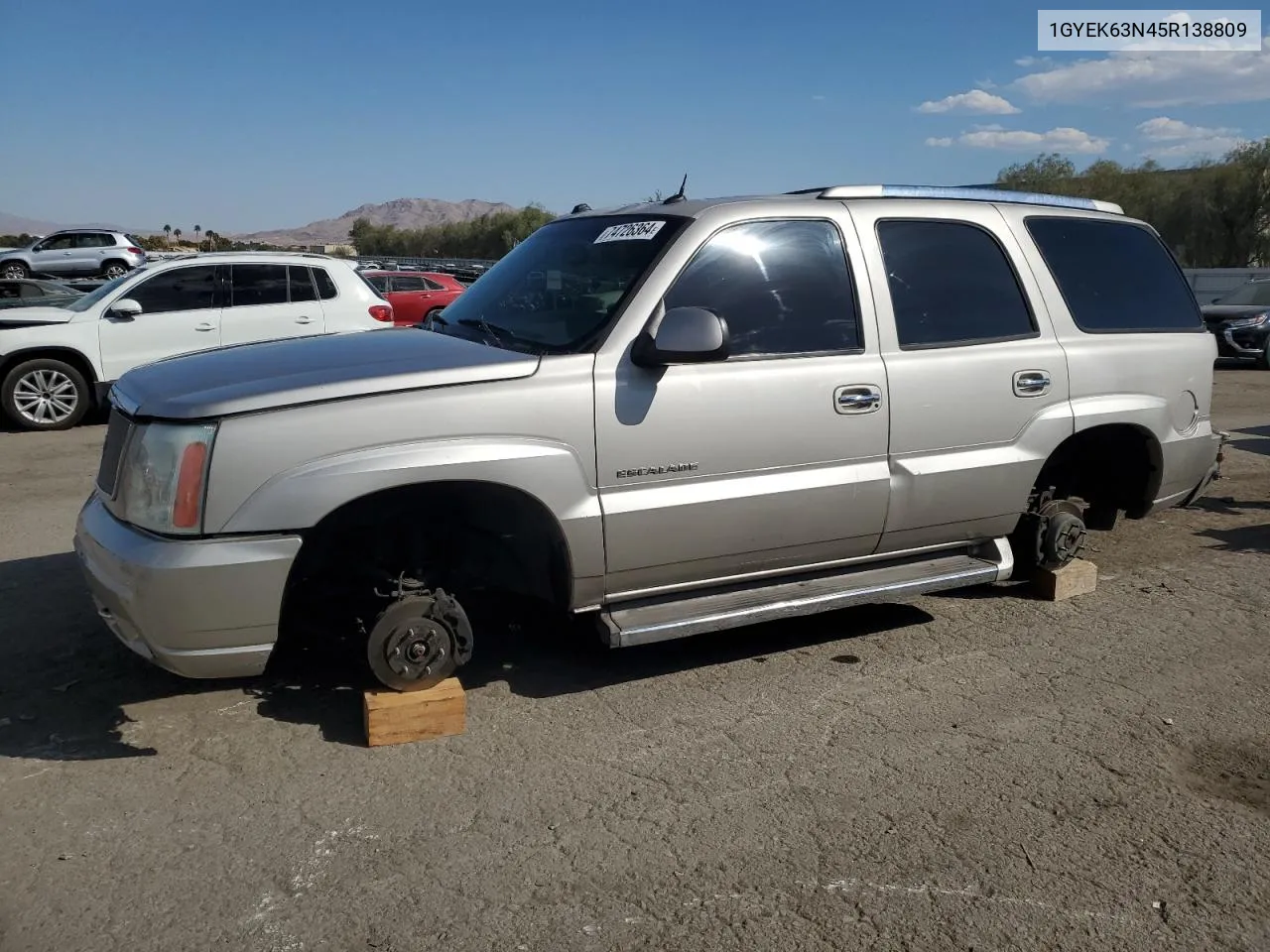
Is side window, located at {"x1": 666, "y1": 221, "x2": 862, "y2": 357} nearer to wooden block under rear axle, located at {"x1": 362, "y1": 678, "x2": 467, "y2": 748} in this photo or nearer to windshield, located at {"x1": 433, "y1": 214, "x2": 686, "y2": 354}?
windshield, located at {"x1": 433, "y1": 214, "x2": 686, "y2": 354}

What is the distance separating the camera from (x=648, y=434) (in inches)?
157

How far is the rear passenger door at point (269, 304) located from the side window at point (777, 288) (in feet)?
25.9

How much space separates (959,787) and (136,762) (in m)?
2.82

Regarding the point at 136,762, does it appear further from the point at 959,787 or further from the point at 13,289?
the point at 13,289

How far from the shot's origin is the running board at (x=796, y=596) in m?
4.04

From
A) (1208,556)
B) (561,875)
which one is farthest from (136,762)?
(1208,556)

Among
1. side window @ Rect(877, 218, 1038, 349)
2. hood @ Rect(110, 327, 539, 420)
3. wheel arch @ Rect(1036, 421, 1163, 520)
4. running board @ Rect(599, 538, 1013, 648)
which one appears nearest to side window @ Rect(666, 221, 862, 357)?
side window @ Rect(877, 218, 1038, 349)

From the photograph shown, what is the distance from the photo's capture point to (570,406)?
152 inches

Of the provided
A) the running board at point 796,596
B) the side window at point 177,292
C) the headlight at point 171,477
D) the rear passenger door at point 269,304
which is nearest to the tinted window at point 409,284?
the rear passenger door at point 269,304

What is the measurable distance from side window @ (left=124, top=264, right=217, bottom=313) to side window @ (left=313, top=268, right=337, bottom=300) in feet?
3.60

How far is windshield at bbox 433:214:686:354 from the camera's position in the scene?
419 cm

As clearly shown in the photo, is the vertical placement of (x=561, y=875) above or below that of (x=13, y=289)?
below

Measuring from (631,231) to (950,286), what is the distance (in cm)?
148

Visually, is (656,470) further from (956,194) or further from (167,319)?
(167,319)
